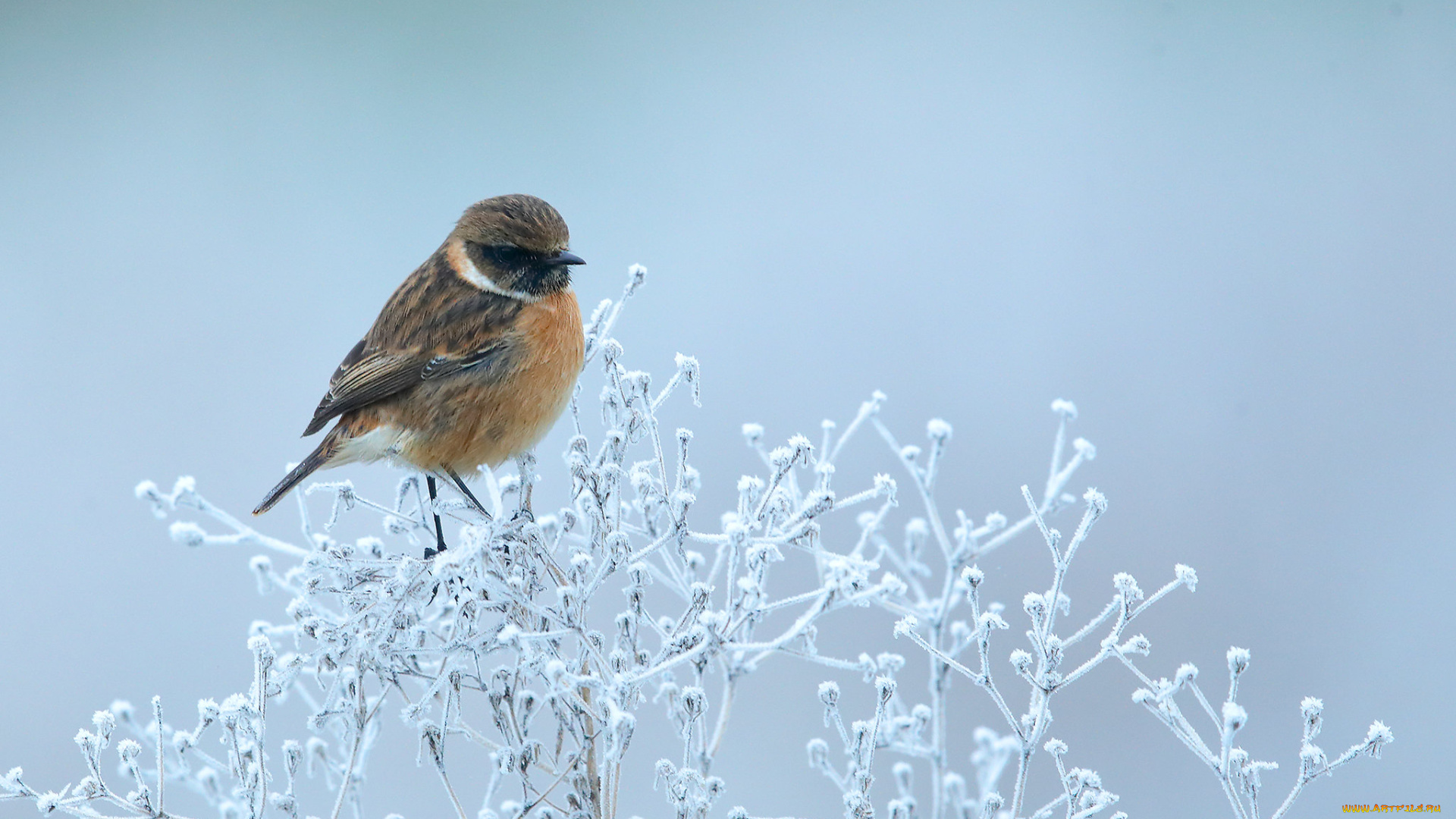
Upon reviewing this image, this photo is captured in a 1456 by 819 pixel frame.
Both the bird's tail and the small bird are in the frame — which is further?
the small bird

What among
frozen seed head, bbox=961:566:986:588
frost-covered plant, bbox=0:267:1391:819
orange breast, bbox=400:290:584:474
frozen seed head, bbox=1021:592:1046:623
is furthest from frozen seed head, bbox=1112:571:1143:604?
orange breast, bbox=400:290:584:474

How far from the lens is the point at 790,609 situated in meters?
6.97

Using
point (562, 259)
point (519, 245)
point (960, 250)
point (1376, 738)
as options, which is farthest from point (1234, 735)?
point (960, 250)

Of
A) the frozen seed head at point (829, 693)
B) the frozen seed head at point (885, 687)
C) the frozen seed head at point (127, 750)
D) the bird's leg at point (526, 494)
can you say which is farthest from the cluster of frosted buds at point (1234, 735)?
the frozen seed head at point (127, 750)

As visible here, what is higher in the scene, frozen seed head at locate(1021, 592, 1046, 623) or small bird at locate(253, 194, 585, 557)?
small bird at locate(253, 194, 585, 557)

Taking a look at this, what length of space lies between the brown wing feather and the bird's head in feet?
0.28

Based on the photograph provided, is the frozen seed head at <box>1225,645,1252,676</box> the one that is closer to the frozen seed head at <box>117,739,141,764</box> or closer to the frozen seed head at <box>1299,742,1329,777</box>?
the frozen seed head at <box>1299,742,1329,777</box>

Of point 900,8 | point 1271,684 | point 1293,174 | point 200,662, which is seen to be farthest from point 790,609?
point 900,8

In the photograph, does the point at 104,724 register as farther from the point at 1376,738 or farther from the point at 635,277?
the point at 1376,738

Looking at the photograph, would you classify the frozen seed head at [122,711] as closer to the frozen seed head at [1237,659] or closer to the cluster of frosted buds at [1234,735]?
the cluster of frosted buds at [1234,735]

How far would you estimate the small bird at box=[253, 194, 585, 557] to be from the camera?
3.71m

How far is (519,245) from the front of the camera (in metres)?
3.90

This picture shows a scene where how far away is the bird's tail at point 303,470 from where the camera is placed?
11.0 feet

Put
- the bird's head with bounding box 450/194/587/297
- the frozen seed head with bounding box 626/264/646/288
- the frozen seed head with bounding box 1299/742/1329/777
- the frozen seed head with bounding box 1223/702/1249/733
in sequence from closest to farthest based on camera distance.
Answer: the frozen seed head with bounding box 1223/702/1249/733, the frozen seed head with bounding box 1299/742/1329/777, the frozen seed head with bounding box 626/264/646/288, the bird's head with bounding box 450/194/587/297
